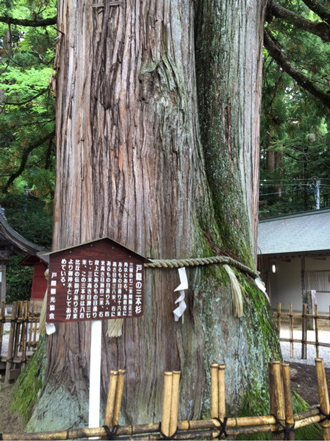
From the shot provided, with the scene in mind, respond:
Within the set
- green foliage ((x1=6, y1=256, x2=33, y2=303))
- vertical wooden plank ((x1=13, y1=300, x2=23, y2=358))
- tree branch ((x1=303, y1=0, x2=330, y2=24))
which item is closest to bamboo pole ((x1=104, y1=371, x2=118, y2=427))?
vertical wooden plank ((x1=13, y1=300, x2=23, y2=358))

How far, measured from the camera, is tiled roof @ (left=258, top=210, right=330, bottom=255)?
38.9ft

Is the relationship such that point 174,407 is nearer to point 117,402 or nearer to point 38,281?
point 117,402

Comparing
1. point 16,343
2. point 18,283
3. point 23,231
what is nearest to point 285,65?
point 16,343

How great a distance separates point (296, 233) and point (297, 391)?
9.84 meters

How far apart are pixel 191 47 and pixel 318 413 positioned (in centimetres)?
249

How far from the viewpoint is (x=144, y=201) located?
2.41 metres

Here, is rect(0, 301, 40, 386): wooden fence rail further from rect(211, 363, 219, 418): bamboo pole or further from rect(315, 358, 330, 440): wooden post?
rect(315, 358, 330, 440): wooden post

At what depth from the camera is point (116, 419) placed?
A: 1669 millimetres

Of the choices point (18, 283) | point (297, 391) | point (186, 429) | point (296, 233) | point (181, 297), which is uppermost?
point (296, 233)

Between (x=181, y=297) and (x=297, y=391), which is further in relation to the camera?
(x=297, y=391)

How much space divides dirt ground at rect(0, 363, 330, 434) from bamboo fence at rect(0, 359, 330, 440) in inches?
43.2

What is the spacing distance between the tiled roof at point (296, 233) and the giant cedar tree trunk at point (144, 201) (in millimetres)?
9308

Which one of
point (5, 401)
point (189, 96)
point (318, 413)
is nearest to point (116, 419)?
point (318, 413)

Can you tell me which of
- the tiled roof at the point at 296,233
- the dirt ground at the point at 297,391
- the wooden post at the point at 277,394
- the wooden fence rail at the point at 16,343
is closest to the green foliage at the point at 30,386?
the dirt ground at the point at 297,391
